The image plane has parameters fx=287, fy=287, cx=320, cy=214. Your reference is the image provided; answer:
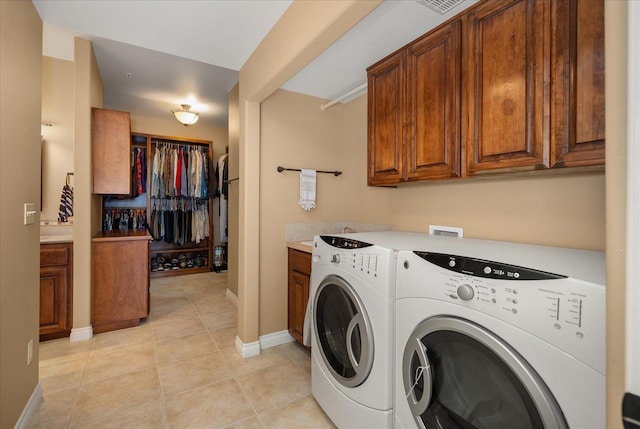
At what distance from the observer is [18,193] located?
1.44m

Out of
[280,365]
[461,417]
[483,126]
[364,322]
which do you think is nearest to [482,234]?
[483,126]

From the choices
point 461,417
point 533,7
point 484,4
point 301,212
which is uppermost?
point 484,4

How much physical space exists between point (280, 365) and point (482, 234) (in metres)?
1.74

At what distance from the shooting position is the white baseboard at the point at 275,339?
250 cm

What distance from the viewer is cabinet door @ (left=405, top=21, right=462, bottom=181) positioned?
1.53 meters

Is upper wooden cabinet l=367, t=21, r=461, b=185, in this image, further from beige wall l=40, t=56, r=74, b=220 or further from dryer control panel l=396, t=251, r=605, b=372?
beige wall l=40, t=56, r=74, b=220

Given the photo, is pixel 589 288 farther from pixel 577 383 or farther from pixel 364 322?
pixel 364 322

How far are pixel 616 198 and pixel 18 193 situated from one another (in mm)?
2234

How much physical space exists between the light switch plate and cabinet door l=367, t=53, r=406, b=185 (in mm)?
2024

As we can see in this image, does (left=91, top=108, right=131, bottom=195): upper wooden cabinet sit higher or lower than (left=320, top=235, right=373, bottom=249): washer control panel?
higher

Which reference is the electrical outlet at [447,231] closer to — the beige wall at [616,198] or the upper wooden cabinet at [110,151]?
the beige wall at [616,198]

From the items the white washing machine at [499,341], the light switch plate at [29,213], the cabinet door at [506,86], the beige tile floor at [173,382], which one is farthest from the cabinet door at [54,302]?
the cabinet door at [506,86]

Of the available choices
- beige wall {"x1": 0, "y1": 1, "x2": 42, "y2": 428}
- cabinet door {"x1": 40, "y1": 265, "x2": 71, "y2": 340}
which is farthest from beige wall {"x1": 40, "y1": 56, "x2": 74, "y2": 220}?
beige wall {"x1": 0, "y1": 1, "x2": 42, "y2": 428}

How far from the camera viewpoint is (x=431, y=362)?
1059 millimetres
